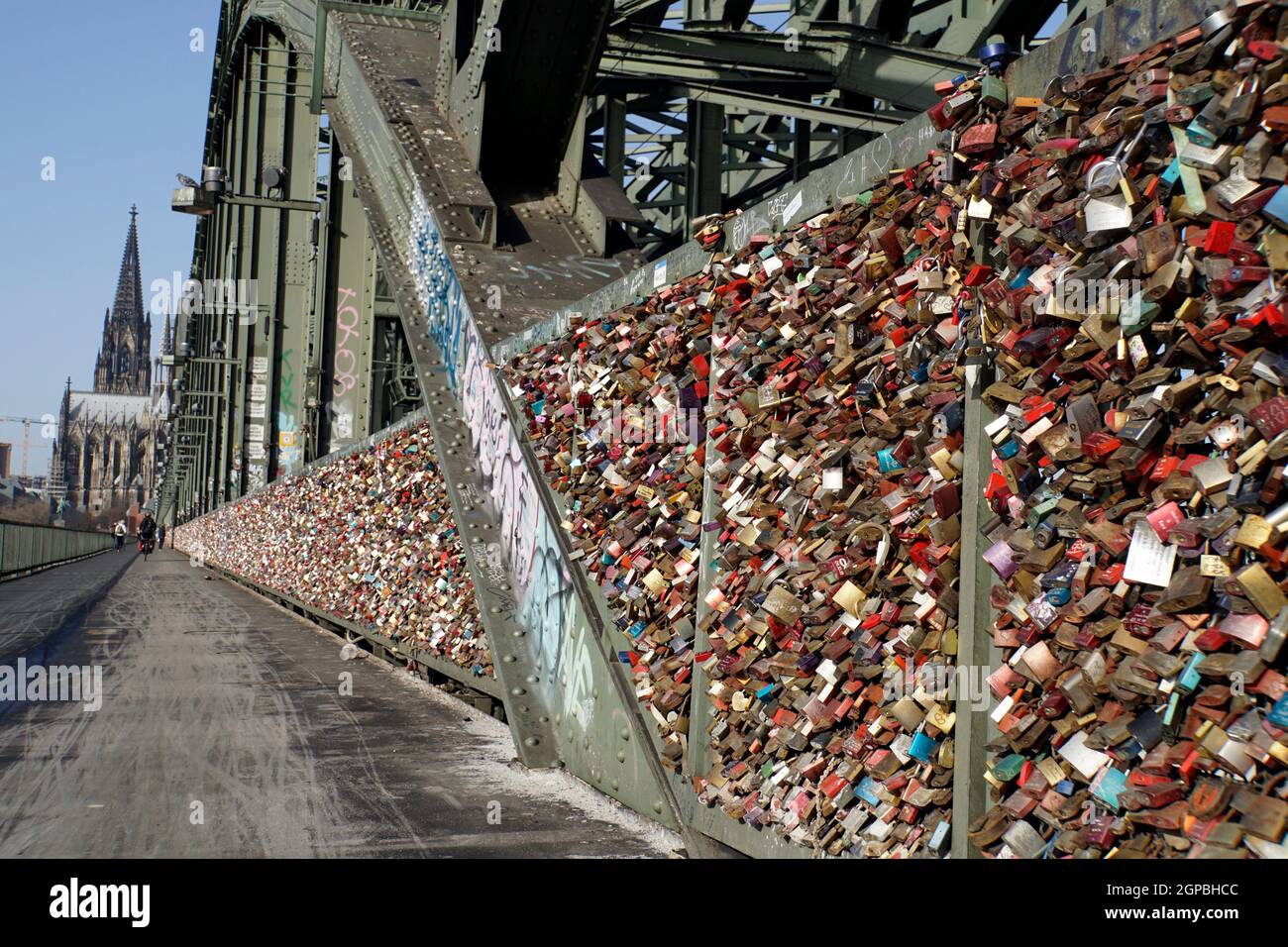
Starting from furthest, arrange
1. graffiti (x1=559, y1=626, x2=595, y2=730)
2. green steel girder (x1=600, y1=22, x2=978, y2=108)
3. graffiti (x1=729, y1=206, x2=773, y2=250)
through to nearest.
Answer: green steel girder (x1=600, y1=22, x2=978, y2=108) < graffiti (x1=559, y1=626, x2=595, y2=730) < graffiti (x1=729, y1=206, x2=773, y2=250)

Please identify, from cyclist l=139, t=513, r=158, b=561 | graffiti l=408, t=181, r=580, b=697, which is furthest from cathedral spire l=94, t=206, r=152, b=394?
graffiti l=408, t=181, r=580, b=697

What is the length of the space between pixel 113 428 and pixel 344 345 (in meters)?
156

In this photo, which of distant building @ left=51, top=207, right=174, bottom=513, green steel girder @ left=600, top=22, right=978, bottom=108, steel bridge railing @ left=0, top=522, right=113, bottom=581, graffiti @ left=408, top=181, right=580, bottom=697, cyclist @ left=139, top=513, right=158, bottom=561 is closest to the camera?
graffiti @ left=408, top=181, right=580, bottom=697

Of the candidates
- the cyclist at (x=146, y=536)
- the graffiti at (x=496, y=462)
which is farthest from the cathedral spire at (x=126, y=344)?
the graffiti at (x=496, y=462)

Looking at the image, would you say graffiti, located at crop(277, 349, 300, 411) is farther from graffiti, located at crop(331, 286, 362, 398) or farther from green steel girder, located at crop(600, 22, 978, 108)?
green steel girder, located at crop(600, 22, 978, 108)

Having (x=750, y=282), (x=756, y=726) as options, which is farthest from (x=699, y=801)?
(x=750, y=282)

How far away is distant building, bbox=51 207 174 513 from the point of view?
157125 millimetres

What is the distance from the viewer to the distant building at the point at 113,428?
6186 inches

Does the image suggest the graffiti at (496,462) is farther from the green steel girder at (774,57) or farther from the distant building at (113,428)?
the distant building at (113,428)

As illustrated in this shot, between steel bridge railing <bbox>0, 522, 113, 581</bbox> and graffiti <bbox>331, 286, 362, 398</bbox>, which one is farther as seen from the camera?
steel bridge railing <bbox>0, 522, 113, 581</bbox>

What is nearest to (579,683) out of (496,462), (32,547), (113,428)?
(496,462)

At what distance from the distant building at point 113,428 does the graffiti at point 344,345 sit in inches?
5726

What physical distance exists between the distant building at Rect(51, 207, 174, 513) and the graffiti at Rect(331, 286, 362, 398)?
477ft
